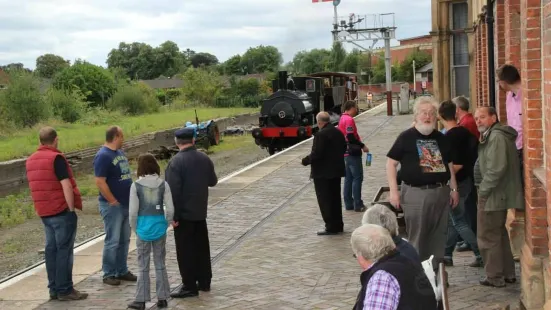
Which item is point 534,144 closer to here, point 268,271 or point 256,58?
point 268,271

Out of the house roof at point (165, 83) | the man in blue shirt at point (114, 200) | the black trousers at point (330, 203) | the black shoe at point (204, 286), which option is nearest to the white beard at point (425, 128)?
the black shoe at point (204, 286)

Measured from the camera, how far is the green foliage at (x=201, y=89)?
244 ft

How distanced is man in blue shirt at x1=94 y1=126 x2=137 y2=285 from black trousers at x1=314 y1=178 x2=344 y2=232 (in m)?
3.03

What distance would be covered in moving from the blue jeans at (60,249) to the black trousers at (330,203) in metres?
3.78

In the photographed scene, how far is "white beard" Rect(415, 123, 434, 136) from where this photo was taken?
620 cm

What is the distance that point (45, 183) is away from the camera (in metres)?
7.09

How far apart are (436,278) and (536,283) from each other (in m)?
1.68

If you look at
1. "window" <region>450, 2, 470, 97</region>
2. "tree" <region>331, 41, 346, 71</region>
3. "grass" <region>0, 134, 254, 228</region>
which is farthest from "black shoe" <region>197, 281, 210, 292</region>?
"tree" <region>331, 41, 346, 71</region>

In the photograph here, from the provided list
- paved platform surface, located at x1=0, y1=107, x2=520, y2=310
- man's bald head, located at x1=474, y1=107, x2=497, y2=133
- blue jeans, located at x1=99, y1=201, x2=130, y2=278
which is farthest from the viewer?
blue jeans, located at x1=99, y1=201, x2=130, y2=278

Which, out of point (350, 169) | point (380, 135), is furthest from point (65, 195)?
point (380, 135)

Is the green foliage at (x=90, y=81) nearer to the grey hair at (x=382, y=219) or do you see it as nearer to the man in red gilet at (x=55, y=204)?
the man in red gilet at (x=55, y=204)

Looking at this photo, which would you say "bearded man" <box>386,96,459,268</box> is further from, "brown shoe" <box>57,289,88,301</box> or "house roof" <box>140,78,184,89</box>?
"house roof" <box>140,78,184,89</box>

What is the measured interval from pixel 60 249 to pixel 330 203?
3973 millimetres

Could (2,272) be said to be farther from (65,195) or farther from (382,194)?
(382,194)
